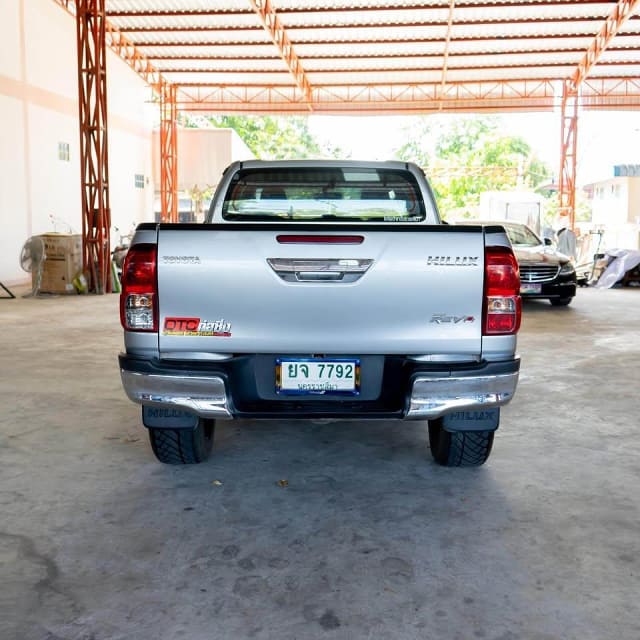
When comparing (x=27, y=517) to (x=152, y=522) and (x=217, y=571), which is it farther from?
(x=217, y=571)

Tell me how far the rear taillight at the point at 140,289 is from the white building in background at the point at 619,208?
20613 millimetres

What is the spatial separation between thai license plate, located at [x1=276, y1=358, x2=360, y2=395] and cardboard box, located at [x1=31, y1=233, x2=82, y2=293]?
38.4 feet

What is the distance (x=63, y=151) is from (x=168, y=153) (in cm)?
787

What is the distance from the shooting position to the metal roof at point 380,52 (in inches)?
708

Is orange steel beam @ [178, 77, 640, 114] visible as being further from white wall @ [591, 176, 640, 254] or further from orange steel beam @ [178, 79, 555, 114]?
white wall @ [591, 176, 640, 254]

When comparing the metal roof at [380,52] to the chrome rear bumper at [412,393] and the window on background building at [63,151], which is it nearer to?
the window on background building at [63,151]

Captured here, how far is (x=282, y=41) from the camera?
65.1ft

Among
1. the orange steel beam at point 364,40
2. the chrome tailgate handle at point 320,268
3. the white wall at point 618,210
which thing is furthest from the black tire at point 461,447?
the white wall at point 618,210

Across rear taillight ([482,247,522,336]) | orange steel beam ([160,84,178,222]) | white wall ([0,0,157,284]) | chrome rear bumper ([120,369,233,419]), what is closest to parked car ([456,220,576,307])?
rear taillight ([482,247,522,336])

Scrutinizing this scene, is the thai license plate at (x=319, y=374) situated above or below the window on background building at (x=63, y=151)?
below

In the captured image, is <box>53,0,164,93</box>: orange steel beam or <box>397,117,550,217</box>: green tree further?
<box>397,117,550,217</box>: green tree

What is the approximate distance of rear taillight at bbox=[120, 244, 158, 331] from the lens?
10.6 feet

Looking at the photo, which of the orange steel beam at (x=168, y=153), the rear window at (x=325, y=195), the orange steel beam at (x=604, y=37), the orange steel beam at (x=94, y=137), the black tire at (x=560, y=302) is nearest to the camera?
the rear window at (x=325, y=195)

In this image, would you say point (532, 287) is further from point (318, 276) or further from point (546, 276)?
point (318, 276)
